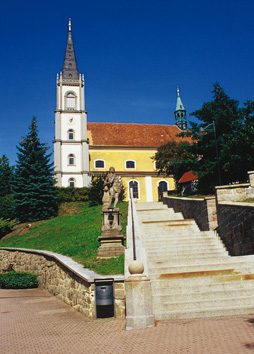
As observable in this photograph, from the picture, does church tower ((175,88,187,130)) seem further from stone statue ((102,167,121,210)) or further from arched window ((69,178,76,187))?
stone statue ((102,167,121,210))

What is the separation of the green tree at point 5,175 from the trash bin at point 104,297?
39995mm

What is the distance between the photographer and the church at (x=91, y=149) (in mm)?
43844

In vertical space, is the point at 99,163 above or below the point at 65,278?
above

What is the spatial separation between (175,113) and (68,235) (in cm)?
5280

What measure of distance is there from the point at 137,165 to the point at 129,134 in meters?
6.28

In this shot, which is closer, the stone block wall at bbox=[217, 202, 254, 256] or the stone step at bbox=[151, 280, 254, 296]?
the stone step at bbox=[151, 280, 254, 296]

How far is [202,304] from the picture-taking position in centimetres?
624

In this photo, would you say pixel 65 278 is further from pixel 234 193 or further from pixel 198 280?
pixel 234 193

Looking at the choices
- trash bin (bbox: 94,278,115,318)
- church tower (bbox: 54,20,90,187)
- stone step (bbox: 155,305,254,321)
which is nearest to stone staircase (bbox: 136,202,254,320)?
stone step (bbox: 155,305,254,321)

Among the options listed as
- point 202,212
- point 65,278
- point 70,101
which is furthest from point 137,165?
point 65,278

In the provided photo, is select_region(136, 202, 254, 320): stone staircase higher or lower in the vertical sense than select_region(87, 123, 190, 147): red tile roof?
lower

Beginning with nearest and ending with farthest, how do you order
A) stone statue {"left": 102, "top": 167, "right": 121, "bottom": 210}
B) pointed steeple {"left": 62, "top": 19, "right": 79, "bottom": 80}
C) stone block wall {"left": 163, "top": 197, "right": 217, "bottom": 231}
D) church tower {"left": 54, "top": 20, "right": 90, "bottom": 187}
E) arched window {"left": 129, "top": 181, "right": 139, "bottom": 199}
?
1. stone statue {"left": 102, "top": 167, "right": 121, "bottom": 210}
2. stone block wall {"left": 163, "top": 197, "right": 217, "bottom": 231}
3. church tower {"left": 54, "top": 20, "right": 90, "bottom": 187}
4. arched window {"left": 129, "top": 181, "right": 139, "bottom": 199}
5. pointed steeple {"left": 62, "top": 19, "right": 79, "bottom": 80}

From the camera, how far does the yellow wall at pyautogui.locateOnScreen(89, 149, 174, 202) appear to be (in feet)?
148

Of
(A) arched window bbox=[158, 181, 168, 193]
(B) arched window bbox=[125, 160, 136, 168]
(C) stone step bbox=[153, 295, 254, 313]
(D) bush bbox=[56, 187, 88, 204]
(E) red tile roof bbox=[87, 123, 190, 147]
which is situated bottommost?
(C) stone step bbox=[153, 295, 254, 313]
